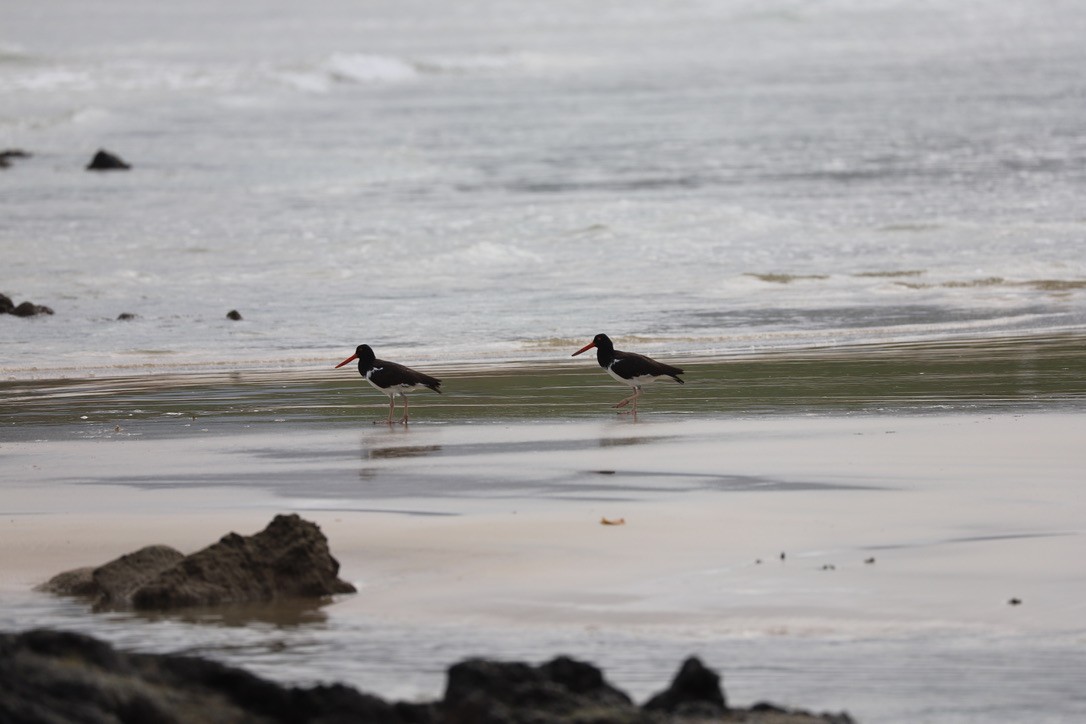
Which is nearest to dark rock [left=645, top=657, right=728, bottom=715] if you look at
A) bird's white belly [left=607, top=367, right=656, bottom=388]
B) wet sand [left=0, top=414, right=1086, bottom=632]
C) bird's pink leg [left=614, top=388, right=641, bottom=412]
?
wet sand [left=0, top=414, right=1086, bottom=632]

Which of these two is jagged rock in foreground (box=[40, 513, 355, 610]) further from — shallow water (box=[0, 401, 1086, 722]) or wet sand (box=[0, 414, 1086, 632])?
wet sand (box=[0, 414, 1086, 632])

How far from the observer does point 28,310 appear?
1925 cm

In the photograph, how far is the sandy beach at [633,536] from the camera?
20.6 feet

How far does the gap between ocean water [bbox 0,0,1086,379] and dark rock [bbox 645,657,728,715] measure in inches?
428

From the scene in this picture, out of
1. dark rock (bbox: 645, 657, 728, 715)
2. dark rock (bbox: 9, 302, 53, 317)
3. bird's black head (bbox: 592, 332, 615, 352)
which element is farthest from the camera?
dark rock (bbox: 9, 302, 53, 317)

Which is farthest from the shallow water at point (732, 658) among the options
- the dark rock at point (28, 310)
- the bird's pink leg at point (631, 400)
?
the dark rock at point (28, 310)

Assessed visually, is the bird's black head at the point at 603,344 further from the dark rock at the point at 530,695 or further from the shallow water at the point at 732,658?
the dark rock at the point at 530,695

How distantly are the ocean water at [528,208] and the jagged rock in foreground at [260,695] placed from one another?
11.0 meters

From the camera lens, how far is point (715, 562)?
775 cm

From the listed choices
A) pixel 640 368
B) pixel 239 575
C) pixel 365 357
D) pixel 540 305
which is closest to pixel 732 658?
pixel 239 575

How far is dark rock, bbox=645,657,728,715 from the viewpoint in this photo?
502 cm

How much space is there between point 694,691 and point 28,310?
1565 centimetres

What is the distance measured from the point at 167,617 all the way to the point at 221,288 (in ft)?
50.1

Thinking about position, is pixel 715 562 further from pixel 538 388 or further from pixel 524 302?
pixel 524 302
